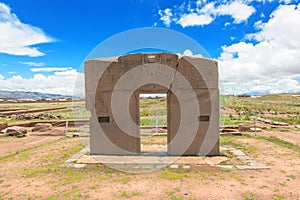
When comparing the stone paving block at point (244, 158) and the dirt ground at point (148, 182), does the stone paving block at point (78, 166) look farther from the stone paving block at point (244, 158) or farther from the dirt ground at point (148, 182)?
the stone paving block at point (244, 158)

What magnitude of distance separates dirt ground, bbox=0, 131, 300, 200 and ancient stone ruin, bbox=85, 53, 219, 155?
4.35 ft

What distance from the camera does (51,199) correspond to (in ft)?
15.7

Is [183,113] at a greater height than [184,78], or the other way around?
[184,78]

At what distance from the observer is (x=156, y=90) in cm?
795

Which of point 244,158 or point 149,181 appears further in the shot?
point 244,158

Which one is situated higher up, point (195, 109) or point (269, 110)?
point (195, 109)

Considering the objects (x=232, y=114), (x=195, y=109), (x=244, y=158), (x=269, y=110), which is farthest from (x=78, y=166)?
(x=269, y=110)

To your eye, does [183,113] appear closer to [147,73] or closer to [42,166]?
[147,73]

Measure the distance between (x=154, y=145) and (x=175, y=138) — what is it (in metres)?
2.14

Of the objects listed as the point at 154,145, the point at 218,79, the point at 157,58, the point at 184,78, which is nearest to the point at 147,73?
the point at 157,58

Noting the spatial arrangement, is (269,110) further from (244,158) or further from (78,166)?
(78,166)

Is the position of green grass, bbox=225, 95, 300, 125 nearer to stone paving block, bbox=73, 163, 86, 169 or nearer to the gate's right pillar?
the gate's right pillar

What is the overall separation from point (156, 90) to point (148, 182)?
3333mm

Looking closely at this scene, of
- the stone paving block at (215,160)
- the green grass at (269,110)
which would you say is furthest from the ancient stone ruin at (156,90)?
the green grass at (269,110)
